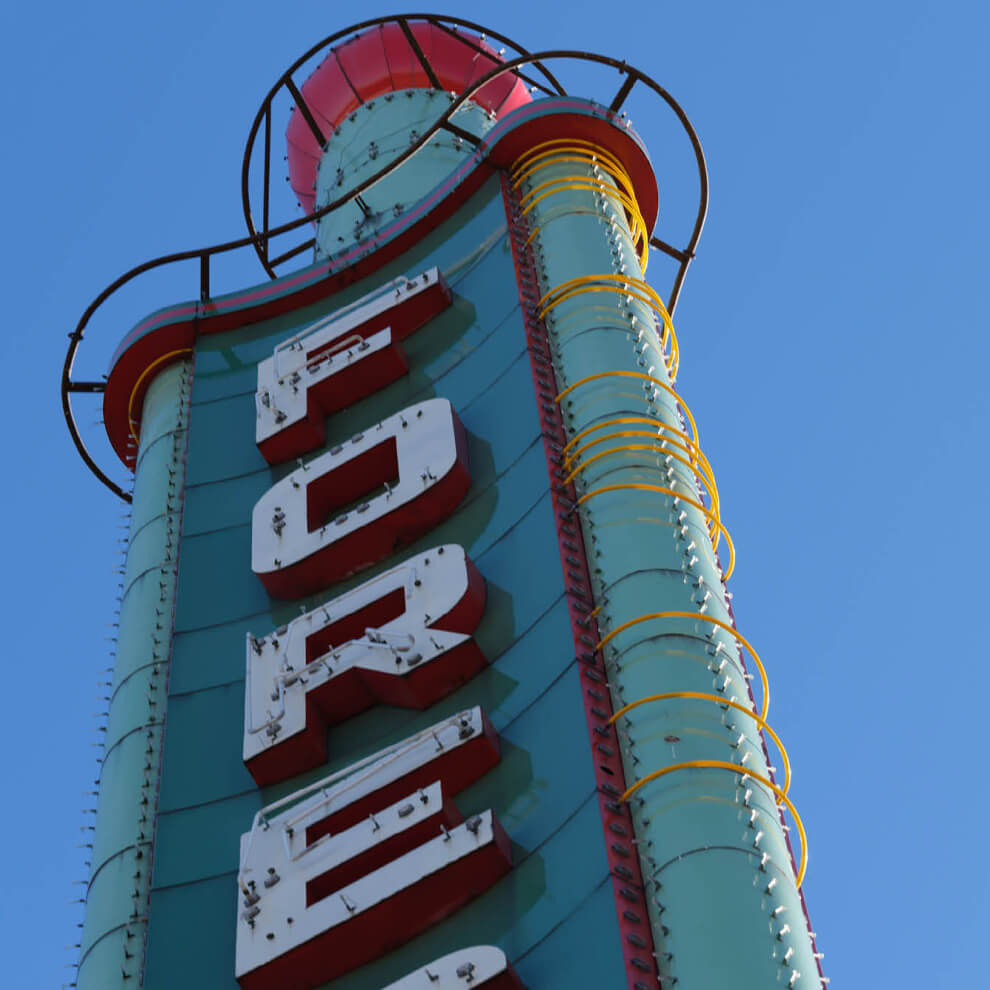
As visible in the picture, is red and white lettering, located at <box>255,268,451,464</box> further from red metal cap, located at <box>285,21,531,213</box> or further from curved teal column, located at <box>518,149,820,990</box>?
red metal cap, located at <box>285,21,531,213</box>

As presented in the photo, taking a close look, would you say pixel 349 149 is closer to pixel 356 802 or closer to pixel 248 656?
pixel 248 656

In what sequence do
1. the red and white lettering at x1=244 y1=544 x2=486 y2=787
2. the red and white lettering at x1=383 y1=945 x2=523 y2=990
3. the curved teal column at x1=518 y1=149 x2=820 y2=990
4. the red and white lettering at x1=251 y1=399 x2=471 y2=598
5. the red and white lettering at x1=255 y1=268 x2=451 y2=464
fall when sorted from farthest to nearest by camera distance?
the red and white lettering at x1=255 y1=268 x2=451 y2=464
the red and white lettering at x1=251 y1=399 x2=471 y2=598
the red and white lettering at x1=244 y1=544 x2=486 y2=787
the red and white lettering at x1=383 y1=945 x2=523 y2=990
the curved teal column at x1=518 y1=149 x2=820 y2=990

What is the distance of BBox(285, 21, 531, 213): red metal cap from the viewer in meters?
33.4

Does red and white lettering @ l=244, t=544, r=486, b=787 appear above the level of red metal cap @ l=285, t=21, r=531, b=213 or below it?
below

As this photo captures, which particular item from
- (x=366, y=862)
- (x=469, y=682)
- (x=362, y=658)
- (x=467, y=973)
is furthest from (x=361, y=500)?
(x=467, y=973)

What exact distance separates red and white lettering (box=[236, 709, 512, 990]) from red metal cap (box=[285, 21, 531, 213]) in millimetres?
19483

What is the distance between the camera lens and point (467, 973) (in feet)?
44.5

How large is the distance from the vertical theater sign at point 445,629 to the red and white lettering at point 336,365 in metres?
0.05

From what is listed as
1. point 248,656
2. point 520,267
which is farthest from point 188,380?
point 248,656

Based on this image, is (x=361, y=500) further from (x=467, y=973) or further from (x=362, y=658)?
(x=467, y=973)

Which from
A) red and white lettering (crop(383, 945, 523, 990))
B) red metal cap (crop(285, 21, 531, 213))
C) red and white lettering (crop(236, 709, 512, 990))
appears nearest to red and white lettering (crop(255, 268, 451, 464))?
red and white lettering (crop(236, 709, 512, 990))

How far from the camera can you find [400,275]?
24062 millimetres

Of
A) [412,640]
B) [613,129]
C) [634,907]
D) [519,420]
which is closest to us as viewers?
[634,907]

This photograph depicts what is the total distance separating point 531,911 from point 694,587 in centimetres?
347
